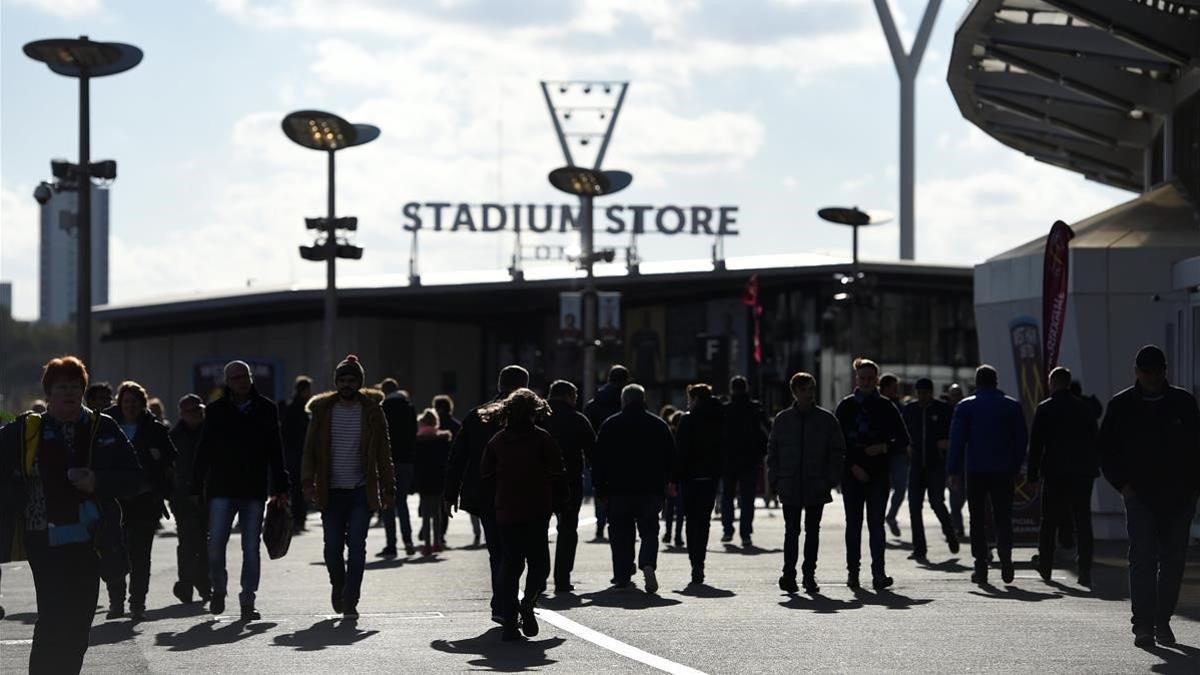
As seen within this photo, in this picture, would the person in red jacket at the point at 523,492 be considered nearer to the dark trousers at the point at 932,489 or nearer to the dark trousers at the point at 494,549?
the dark trousers at the point at 494,549

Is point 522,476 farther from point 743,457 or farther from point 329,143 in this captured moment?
point 329,143

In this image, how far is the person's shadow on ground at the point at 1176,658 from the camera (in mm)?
10828

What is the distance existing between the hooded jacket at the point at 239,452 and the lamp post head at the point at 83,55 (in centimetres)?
1268

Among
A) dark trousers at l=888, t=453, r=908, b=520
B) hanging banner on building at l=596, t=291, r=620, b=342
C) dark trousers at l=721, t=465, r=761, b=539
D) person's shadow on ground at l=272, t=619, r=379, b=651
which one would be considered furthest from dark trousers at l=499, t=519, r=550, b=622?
hanging banner on building at l=596, t=291, r=620, b=342

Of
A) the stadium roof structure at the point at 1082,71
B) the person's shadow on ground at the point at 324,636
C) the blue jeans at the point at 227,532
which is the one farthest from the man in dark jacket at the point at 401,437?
the stadium roof structure at the point at 1082,71

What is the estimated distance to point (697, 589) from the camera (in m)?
16.3

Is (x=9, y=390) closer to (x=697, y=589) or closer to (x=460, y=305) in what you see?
(x=460, y=305)

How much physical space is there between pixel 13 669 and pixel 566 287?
157ft

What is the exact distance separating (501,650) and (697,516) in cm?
517

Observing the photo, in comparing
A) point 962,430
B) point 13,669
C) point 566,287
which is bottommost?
point 13,669

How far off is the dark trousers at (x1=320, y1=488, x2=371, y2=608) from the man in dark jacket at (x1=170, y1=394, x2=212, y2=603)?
1.76 metres

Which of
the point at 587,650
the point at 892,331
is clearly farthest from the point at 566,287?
the point at 587,650

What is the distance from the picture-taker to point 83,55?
26.2 metres

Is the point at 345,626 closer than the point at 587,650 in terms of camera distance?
No
